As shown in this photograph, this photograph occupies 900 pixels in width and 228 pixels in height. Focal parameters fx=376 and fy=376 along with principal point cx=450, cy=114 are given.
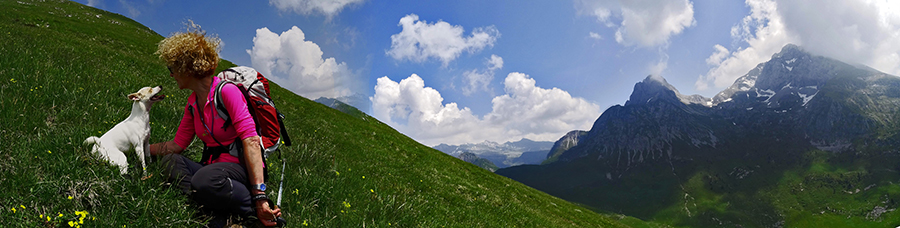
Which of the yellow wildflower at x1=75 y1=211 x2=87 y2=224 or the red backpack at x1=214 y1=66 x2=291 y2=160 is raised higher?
the red backpack at x1=214 y1=66 x2=291 y2=160

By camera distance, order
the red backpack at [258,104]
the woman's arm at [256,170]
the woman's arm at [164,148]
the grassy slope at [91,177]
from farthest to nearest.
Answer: the woman's arm at [164,148] < the red backpack at [258,104] < the woman's arm at [256,170] < the grassy slope at [91,177]

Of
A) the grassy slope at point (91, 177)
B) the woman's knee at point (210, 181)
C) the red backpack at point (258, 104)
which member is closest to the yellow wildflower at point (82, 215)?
the grassy slope at point (91, 177)

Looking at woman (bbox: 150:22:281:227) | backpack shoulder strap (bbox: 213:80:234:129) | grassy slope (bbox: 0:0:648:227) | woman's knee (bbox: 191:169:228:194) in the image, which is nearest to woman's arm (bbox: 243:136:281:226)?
woman (bbox: 150:22:281:227)

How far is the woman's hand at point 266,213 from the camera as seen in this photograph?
4430 millimetres

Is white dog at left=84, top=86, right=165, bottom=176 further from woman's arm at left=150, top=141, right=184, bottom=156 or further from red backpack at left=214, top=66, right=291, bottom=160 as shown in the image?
red backpack at left=214, top=66, right=291, bottom=160

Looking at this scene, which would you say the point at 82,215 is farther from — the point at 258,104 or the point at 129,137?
the point at 258,104

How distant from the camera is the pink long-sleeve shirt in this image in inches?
171

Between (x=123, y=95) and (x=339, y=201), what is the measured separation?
7.22m

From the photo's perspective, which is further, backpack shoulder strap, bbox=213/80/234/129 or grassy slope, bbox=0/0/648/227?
backpack shoulder strap, bbox=213/80/234/129

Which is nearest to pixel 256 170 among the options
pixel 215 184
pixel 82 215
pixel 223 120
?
pixel 215 184

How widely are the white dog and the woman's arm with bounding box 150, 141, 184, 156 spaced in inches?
5.4

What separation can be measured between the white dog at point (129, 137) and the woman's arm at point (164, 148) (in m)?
0.14

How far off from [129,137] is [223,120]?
4.70ft

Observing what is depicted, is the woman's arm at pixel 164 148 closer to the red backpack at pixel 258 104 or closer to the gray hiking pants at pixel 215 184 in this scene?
the gray hiking pants at pixel 215 184
